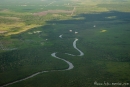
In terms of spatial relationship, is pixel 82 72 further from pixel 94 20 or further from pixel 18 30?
pixel 94 20

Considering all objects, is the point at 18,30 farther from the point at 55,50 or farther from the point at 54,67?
the point at 54,67

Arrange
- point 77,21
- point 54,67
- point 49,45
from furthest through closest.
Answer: point 77,21, point 49,45, point 54,67

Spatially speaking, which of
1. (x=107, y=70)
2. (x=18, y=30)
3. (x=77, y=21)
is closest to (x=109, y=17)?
(x=77, y=21)

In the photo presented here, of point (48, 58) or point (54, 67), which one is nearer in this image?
point (54, 67)

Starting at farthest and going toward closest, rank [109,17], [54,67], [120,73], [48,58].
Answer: [109,17], [48,58], [54,67], [120,73]

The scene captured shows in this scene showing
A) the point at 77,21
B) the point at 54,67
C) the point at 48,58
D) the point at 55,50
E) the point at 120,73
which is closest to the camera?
the point at 120,73

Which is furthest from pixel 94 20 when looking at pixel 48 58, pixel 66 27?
pixel 48 58
